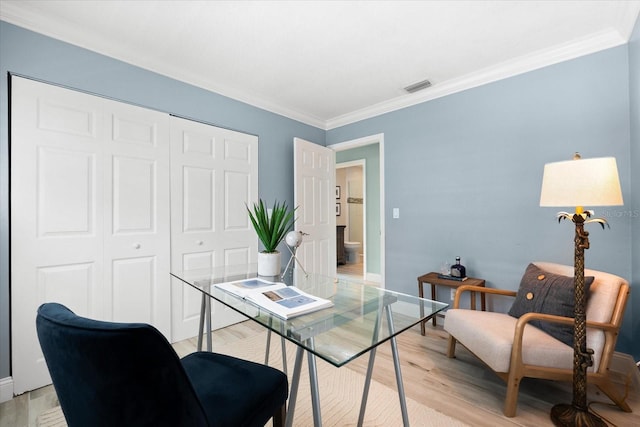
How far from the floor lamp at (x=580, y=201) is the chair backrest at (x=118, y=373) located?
6.18 feet

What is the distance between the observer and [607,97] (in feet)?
7.03

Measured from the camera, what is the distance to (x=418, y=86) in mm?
2900

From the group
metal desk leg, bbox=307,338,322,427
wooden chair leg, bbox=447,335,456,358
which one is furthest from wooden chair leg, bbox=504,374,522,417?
metal desk leg, bbox=307,338,322,427

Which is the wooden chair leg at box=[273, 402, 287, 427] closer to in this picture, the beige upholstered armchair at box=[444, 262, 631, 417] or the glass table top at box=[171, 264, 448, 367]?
the glass table top at box=[171, 264, 448, 367]

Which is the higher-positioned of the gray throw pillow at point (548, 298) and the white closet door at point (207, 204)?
the white closet door at point (207, 204)

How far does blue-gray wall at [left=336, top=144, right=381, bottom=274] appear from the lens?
16.4ft

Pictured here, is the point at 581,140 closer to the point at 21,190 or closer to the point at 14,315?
the point at 21,190

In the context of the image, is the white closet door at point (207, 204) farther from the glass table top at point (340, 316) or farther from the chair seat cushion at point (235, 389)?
the chair seat cushion at point (235, 389)

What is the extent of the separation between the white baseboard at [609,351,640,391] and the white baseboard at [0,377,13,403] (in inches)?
153

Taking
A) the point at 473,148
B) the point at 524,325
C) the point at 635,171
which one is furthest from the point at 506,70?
the point at 524,325

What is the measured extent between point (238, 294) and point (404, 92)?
2.70 m

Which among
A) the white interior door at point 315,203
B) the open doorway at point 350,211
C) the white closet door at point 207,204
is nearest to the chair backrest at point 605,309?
the white interior door at point 315,203

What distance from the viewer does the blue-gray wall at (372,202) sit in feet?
16.4

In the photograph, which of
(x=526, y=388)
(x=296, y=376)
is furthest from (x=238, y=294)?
(x=526, y=388)
